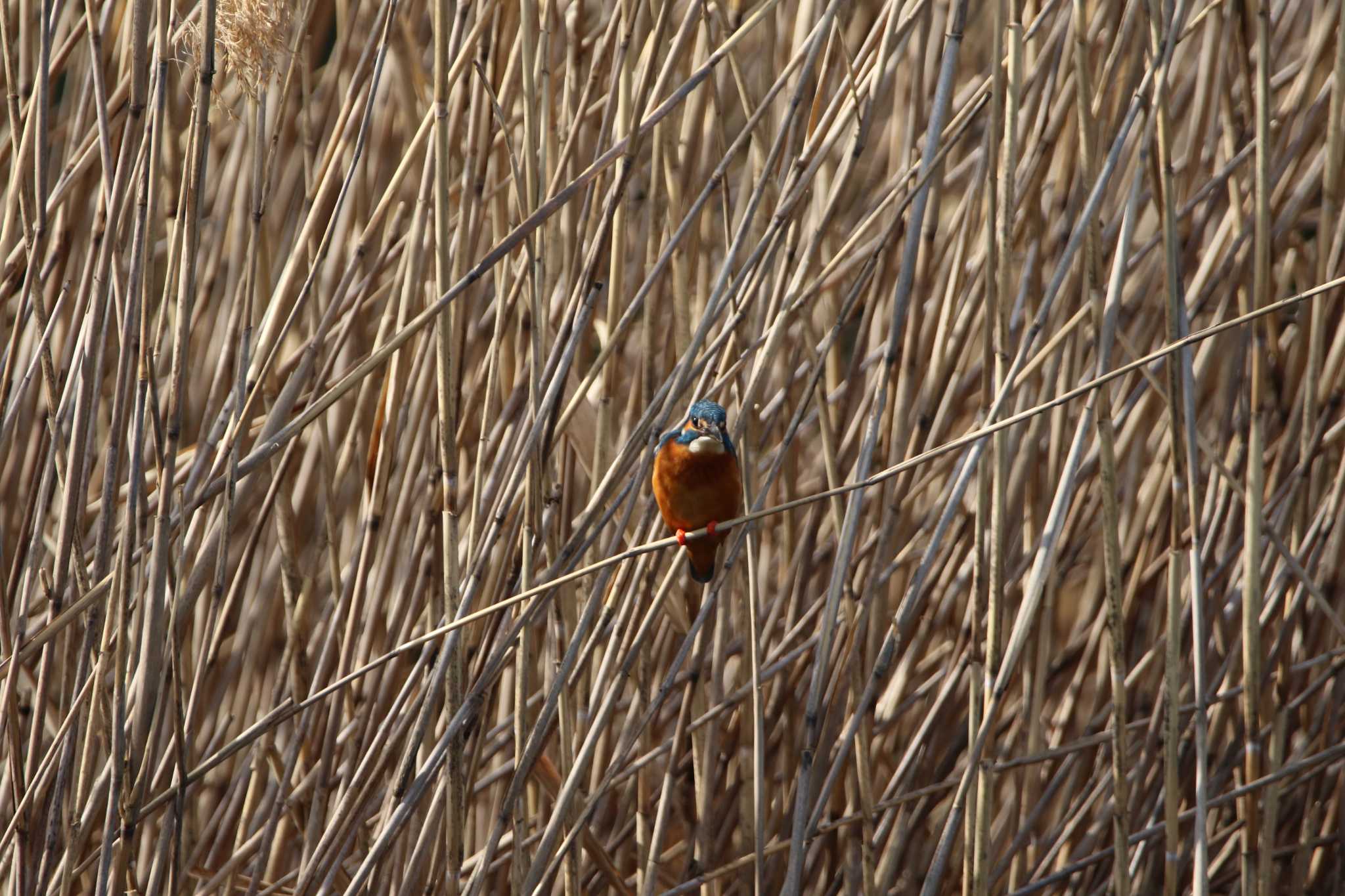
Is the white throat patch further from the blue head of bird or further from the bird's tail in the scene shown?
the bird's tail

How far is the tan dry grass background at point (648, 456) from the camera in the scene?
1.91 meters

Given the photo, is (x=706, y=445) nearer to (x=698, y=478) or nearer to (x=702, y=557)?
(x=698, y=478)

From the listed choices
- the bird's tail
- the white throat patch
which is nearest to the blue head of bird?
the white throat patch

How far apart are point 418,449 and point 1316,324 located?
1.77 metres

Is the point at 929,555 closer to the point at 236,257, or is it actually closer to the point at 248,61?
the point at 248,61

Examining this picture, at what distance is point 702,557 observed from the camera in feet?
7.18

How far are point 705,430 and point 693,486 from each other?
0.13 meters

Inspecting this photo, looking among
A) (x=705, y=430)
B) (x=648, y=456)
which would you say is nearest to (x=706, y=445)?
(x=705, y=430)

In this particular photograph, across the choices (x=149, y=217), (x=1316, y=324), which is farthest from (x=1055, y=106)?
(x=149, y=217)

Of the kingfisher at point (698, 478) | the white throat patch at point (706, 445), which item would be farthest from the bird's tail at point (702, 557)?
the white throat patch at point (706, 445)

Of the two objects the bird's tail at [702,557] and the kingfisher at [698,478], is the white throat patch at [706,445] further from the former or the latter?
the bird's tail at [702,557]

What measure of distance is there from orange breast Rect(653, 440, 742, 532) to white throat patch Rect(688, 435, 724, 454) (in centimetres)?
2

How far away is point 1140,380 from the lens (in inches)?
108

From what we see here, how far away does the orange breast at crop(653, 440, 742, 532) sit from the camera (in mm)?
2094
